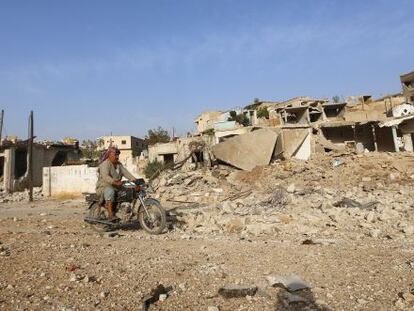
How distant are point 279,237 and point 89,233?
11.9ft

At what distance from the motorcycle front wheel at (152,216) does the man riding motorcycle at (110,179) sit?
0.53 meters

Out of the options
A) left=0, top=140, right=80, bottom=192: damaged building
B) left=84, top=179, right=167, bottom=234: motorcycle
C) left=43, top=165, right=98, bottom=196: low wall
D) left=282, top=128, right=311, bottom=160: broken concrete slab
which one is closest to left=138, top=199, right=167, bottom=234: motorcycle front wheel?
left=84, top=179, right=167, bottom=234: motorcycle

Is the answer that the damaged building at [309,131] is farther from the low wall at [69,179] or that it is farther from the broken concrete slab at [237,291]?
the broken concrete slab at [237,291]

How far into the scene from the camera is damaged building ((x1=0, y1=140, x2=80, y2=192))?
27.1 meters

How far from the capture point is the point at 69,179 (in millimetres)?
24047

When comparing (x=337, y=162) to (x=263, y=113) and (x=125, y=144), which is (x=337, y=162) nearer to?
(x=263, y=113)

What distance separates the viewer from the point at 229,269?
453cm

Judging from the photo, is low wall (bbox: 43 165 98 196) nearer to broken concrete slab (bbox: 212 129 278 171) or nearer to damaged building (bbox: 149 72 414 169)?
damaged building (bbox: 149 72 414 169)

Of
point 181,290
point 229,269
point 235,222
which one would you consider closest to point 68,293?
point 181,290

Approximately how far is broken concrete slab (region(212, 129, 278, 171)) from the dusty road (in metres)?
13.3

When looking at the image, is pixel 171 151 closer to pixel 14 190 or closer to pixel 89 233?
pixel 14 190

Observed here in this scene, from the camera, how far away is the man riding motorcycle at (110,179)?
24.0ft

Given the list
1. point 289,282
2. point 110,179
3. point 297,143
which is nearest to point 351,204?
point 110,179

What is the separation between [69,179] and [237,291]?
2229cm
